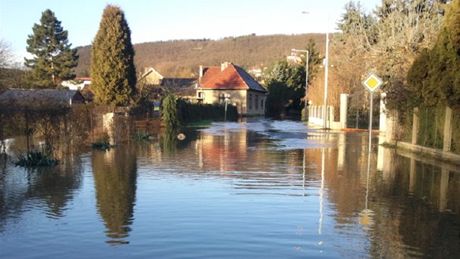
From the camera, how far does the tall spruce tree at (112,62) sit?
39.6 metres

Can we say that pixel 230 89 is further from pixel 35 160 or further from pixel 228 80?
pixel 35 160

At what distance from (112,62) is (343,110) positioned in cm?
1807

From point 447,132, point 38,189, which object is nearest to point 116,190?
point 38,189

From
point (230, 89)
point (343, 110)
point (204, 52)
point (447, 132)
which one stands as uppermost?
point (204, 52)

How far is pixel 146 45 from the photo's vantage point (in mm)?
127688

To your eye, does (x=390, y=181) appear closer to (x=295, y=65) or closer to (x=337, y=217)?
(x=337, y=217)

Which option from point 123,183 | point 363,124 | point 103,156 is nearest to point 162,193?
point 123,183

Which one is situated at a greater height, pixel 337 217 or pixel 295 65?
pixel 295 65

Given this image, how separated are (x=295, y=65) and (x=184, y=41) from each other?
3582 centimetres

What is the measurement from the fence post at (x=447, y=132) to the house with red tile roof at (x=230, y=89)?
6283 cm

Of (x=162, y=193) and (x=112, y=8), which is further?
(x=112, y=8)

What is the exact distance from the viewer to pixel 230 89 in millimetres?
85562

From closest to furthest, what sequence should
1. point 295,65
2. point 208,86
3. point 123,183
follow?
point 123,183, point 208,86, point 295,65

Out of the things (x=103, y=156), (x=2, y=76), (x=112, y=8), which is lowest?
(x=103, y=156)
